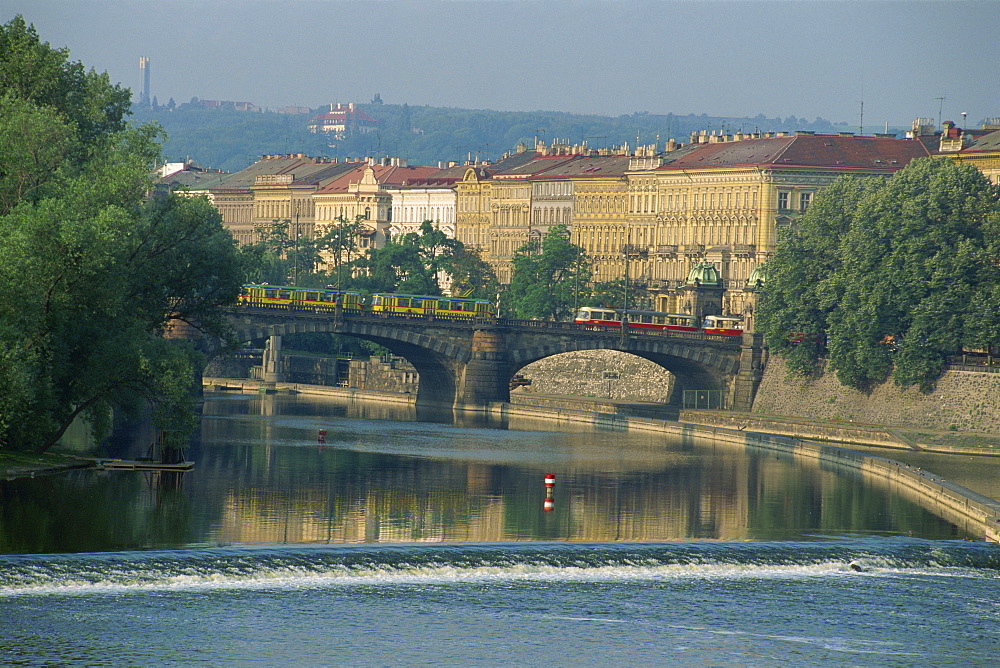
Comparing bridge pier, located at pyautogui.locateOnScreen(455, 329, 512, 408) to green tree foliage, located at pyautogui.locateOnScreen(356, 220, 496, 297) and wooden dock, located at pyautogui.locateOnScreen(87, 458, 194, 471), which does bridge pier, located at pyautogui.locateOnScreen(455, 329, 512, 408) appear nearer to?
green tree foliage, located at pyautogui.locateOnScreen(356, 220, 496, 297)

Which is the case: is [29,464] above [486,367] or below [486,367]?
below

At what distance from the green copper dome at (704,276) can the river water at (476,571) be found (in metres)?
55.2

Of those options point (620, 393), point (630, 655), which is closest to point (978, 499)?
point (630, 655)

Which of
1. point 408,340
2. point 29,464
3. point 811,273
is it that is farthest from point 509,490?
point 408,340

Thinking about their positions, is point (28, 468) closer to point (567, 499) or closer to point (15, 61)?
point (15, 61)

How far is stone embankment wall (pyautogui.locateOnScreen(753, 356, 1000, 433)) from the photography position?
99.2m

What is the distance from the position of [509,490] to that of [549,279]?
8008 cm

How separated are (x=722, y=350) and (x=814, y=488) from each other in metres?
41.6

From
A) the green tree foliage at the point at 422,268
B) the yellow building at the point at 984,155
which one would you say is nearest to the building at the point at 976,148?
the yellow building at the point at 984,155

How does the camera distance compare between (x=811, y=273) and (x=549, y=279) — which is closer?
(x=811, y=273)

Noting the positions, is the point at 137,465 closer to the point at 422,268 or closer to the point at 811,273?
the point at 811,273

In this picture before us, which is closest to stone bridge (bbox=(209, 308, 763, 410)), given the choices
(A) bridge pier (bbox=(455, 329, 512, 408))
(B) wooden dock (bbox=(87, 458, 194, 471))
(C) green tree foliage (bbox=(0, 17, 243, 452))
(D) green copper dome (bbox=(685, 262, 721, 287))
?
(A) bridge pier (bbox=(455, 329, 512, 408))

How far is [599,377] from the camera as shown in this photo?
135875mm

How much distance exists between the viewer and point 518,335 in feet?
408
